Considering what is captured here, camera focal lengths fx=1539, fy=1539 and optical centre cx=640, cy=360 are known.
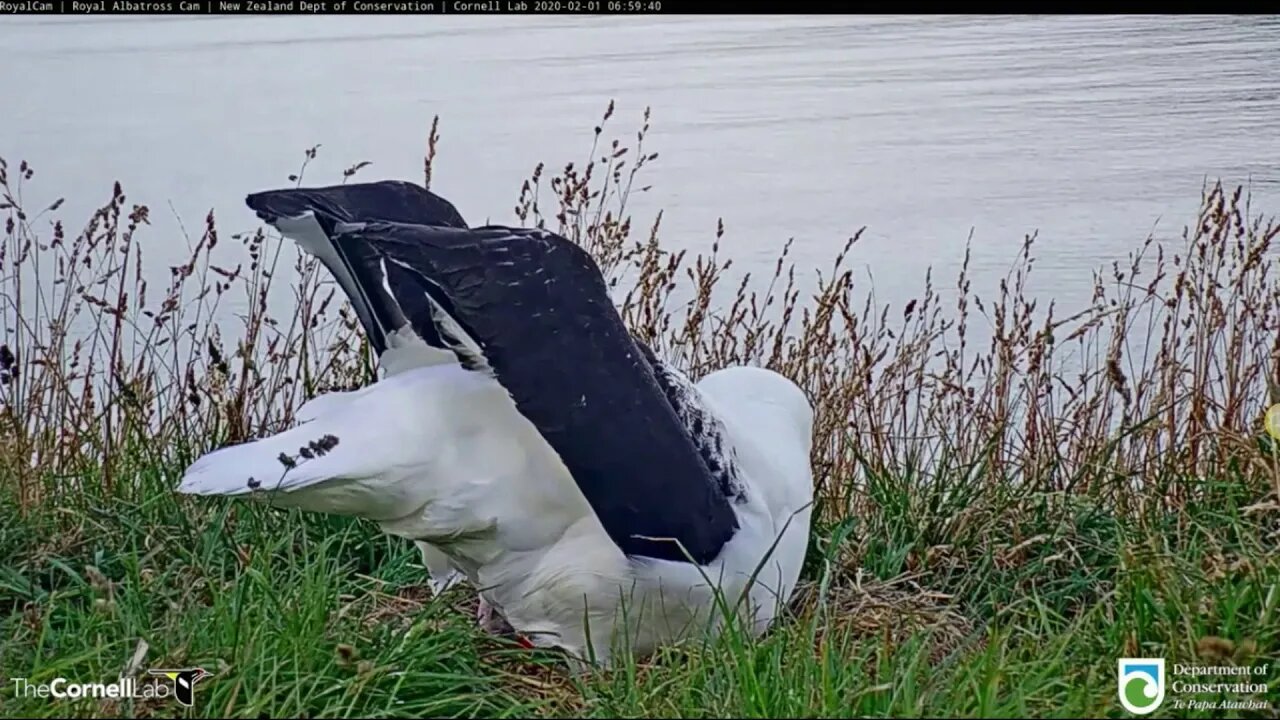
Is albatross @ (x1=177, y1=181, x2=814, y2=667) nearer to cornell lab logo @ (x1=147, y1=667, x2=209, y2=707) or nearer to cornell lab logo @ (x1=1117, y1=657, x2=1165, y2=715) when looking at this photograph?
cornell lab logo @ (x1=147, y1=667, x2=209, y2=707)

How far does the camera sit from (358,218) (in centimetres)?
288

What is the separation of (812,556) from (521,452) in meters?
1.08

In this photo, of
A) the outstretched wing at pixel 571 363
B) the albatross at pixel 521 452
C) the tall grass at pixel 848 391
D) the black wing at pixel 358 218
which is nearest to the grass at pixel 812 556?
the tall grass at pixel 848 391

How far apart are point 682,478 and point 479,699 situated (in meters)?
0.52

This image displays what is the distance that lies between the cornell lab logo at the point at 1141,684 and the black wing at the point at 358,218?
51.8 inches

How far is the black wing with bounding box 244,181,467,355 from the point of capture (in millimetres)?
2818

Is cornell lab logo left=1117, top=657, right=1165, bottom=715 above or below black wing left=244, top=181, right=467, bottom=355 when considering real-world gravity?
below

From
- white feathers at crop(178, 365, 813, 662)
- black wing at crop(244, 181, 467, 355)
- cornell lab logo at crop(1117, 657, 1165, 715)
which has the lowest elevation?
cornell lab logo at crop(1117, 657, 1165, 715)

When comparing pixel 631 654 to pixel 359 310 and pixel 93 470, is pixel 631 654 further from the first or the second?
pixel 93 470

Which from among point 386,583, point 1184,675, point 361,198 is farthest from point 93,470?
point 1184,675

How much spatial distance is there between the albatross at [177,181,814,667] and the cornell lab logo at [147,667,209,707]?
0.99 ft

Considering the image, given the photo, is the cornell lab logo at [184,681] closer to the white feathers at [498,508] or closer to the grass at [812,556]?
the grass at [812,556]
